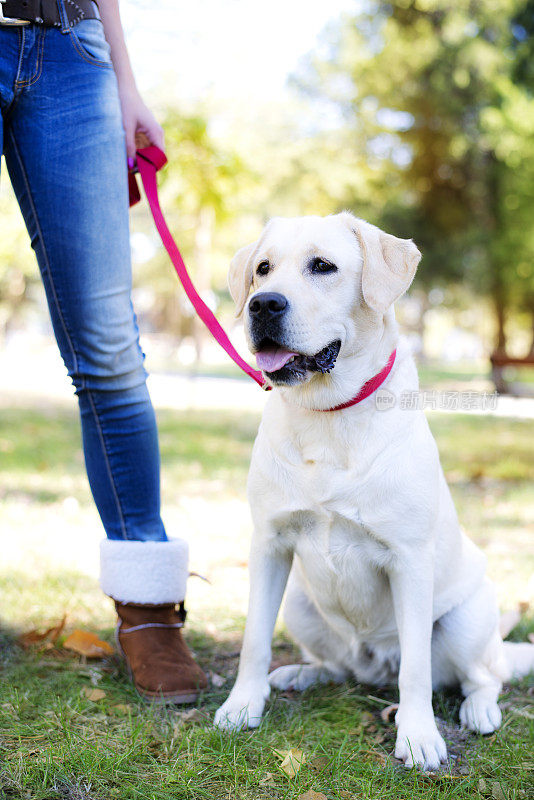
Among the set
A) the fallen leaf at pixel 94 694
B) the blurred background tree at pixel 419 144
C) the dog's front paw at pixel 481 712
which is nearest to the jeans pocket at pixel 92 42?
the fallen leaf at pixel 94 694

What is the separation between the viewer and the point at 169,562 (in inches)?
92.8

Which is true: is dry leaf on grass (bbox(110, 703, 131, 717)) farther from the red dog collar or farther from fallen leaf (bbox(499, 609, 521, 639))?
fallen leaf (bbox(499, 609, 521, 639))

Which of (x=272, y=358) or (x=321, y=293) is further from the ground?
(x=321, y=293)

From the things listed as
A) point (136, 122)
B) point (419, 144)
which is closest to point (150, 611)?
point (136, 122)

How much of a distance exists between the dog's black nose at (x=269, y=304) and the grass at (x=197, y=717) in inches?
46.6

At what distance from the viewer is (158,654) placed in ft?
7.47

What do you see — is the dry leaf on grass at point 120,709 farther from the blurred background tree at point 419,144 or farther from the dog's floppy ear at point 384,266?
the blurred background tree at point 419,144

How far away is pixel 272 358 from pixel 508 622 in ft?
5.30

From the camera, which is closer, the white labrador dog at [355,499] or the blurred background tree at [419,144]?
the white labrador dog at [355,499]

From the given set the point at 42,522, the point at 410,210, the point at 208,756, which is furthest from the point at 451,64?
the point at 208,756

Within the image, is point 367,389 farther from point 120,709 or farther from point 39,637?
point 39,637

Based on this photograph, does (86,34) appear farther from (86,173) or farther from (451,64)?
(451,64)

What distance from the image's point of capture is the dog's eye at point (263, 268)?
236 cm

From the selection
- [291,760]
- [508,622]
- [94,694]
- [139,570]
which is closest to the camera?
[291,760]
